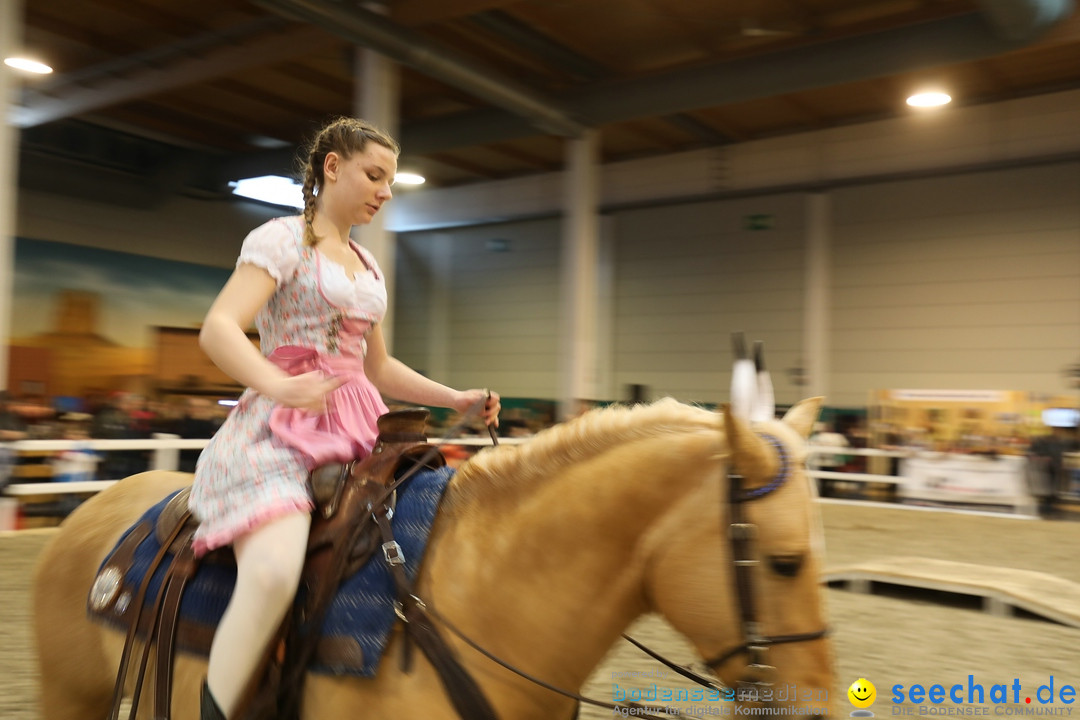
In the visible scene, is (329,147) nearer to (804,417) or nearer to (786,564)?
(804,417)

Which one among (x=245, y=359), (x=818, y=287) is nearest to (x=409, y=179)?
(x=818, y=287)

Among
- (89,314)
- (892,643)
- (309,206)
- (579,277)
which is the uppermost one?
(579,277)

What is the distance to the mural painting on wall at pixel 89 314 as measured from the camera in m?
13.6

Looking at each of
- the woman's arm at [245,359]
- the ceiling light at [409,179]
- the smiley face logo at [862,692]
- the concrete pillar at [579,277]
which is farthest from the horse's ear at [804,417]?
the ceiling light at [409,179]

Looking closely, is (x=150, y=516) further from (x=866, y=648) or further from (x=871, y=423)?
(x=871, y=423)

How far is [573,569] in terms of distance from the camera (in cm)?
148

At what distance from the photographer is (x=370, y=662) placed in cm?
145

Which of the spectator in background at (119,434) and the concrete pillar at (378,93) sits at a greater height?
the concrete pillar at (378,93)

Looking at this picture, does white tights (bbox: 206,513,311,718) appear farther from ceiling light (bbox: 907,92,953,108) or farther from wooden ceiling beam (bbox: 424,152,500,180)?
wooden ceiling beam (bbox: 424,152,500,180)

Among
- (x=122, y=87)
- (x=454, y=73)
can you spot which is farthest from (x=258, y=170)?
(x=454, y=73)

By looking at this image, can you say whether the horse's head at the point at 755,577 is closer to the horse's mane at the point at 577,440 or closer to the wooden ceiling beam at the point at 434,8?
the horse's mane at the point at 577,440

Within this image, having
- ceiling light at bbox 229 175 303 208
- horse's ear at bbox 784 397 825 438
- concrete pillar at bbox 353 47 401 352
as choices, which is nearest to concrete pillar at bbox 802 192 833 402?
concrete pillar at bbox 353 47 401 352

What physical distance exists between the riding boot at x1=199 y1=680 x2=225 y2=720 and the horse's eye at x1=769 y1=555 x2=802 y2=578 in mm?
1009

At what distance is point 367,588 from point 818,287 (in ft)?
45.1
